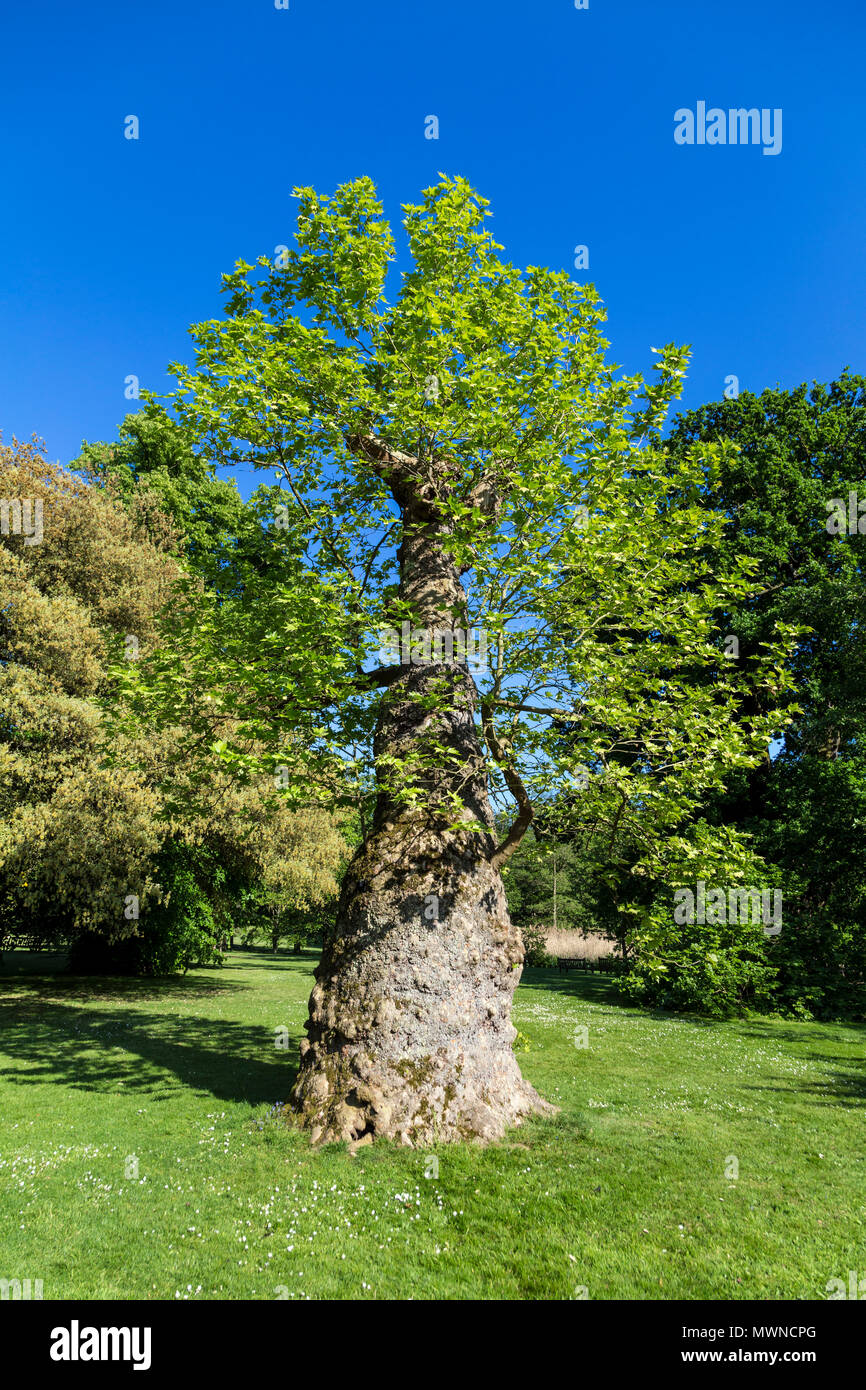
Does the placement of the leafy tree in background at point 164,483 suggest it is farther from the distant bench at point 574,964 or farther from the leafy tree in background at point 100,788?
the distant bench at point 574,964

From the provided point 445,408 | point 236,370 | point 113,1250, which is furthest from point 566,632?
point 113,1250

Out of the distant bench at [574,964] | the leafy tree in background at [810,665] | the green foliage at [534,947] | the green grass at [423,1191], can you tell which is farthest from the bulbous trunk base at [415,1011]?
the distant bench at [574,964]

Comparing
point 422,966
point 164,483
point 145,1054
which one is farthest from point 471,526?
point 164,483

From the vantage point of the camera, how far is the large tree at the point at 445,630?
9.22 metres

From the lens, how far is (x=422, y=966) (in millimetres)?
9602

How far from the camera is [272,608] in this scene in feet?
34.5

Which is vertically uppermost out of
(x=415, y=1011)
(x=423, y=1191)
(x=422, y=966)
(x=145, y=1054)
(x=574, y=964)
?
(x=422, y=966)

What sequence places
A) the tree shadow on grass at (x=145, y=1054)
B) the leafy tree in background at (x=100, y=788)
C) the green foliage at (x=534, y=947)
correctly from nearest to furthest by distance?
the tree shadow on grass at (x=145, y=1054) → the leafy tree in background at (x=100, y=788) → the green foliage at (x=534, y=947)

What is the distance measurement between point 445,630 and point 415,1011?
5474mm

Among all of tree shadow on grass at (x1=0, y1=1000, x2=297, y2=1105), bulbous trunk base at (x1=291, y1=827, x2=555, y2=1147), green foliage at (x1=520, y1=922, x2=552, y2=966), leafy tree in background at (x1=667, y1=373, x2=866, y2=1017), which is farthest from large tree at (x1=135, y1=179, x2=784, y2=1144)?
green foliage at (x1=520, y1=922, x2=552, y2=966)

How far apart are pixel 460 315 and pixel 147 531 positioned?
22374 millimetres

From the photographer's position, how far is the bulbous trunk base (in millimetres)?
9023

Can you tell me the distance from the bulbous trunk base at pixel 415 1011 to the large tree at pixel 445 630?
0.03 metres

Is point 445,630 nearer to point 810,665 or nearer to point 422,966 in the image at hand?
point 422,966
